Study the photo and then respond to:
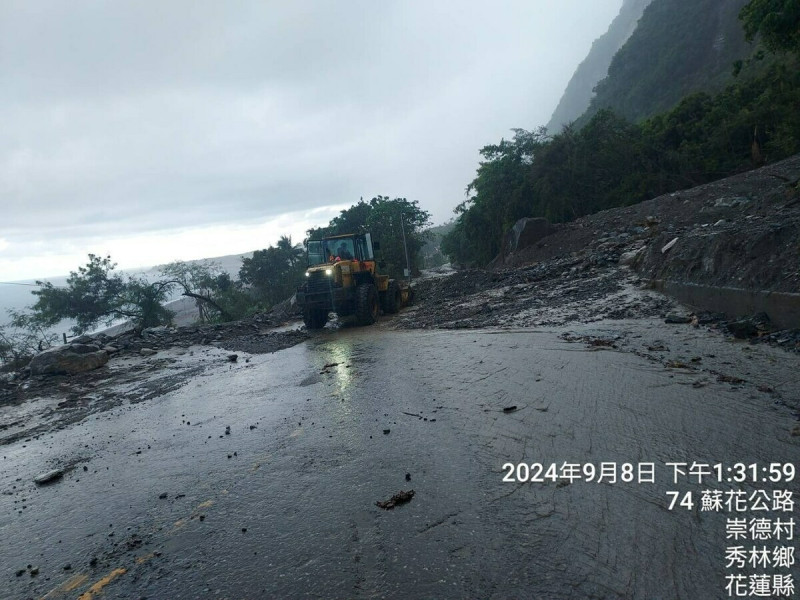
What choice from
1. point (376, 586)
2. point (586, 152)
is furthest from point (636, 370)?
point (586, 152)

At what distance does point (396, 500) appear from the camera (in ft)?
9.80

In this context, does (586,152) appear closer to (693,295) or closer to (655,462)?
(693,295)

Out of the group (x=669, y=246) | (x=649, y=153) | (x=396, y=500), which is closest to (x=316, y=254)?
(x=669, y=246)

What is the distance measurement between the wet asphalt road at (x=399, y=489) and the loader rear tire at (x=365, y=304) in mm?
6699

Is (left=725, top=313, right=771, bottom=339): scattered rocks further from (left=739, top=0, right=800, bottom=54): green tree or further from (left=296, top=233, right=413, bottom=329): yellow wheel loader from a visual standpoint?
(left=739, top=0, right=800, bottom=54): green tree

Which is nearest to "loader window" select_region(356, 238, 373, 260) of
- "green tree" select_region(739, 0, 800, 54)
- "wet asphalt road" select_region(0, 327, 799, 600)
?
"wet asphalt road" select_region(0, 327, 799, 600)

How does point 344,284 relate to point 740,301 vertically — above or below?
above

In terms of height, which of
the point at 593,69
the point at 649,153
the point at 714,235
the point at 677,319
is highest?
the point at 593,69

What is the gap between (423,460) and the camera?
3.56m

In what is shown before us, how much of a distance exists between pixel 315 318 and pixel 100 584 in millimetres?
10902

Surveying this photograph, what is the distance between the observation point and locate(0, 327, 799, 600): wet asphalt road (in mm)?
2270

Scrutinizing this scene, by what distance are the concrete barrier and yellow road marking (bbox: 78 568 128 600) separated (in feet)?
22.9

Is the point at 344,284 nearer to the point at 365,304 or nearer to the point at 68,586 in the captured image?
the point at 365,304

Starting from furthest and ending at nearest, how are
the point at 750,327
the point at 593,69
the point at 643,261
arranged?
the point at 593,69 < the point at 643,261 < the point at 750,327
